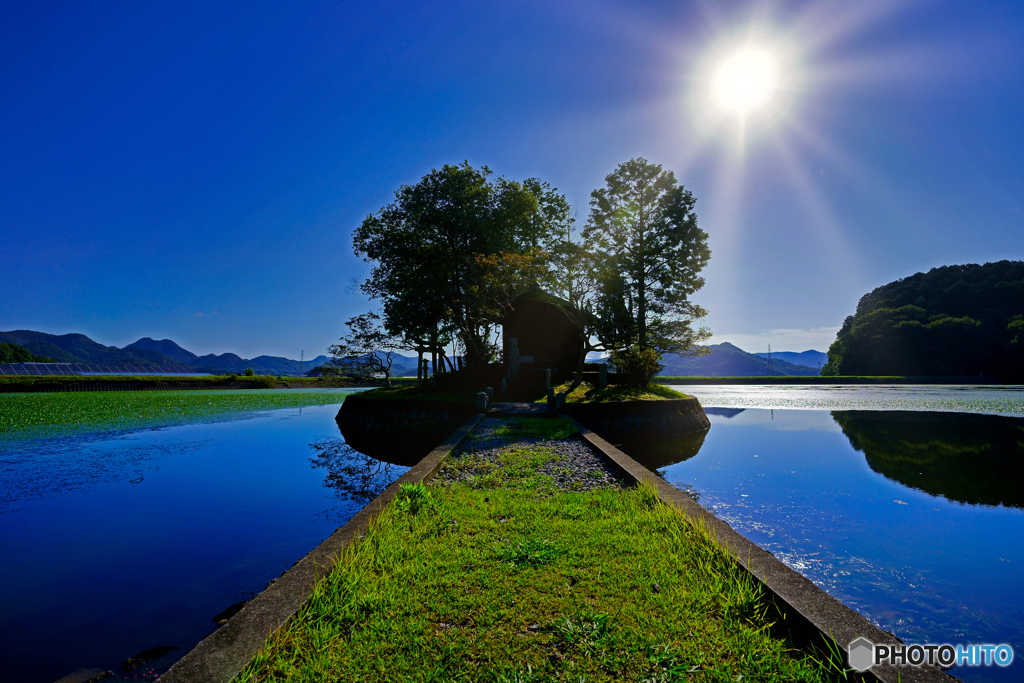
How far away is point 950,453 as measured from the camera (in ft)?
44.5

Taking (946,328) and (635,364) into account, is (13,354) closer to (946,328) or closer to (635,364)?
(635,364)

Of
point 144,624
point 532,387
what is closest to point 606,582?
point 144,624

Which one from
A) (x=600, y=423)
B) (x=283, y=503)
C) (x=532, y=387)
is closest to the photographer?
(x=283, y=503)

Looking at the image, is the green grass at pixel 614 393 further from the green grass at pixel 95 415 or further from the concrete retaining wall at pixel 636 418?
the green grass at pixel 95 415

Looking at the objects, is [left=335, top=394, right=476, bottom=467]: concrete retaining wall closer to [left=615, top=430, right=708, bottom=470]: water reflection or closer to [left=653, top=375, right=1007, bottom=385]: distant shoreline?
[left=615, top=430, right=708, bottom=470]: water reflection

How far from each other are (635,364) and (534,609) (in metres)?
20.9

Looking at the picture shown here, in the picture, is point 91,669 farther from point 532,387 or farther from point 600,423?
point 532,387

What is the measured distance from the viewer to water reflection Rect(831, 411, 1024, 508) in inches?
383

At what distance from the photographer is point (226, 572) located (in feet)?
19.7

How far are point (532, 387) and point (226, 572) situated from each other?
61.9 ft

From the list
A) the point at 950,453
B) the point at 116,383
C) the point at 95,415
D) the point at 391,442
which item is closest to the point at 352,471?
the point at 391,442

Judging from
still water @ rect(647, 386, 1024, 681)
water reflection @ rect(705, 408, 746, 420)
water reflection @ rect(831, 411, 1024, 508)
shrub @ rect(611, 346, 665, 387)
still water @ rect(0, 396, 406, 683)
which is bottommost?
still water @ rect(0, 396, 406, 683)

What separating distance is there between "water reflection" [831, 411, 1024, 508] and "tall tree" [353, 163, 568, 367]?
1816 centimetres

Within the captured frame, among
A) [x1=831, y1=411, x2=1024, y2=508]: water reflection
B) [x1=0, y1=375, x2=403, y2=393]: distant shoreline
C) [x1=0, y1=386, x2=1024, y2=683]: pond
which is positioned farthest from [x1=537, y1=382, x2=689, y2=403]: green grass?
[x1=0, y1=375, x2=403, y2=393]: distant shoreline
